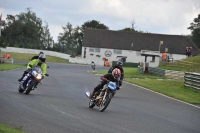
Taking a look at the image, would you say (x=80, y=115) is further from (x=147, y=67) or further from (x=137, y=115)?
(x=147, y=67)

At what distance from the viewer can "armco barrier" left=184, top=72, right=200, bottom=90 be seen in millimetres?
31237

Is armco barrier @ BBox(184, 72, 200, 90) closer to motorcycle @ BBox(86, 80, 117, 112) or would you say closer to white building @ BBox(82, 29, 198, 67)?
motorcycle @ BBox(86, 80, 117, 112)

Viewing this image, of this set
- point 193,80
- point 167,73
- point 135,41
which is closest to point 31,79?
point 193,80

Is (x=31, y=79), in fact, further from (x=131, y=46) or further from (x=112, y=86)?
(x=131, y=46)

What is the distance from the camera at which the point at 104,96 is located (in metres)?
15.7

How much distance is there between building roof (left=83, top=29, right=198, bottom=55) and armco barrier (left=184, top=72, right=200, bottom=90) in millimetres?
67905

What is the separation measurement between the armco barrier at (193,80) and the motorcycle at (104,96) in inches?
636

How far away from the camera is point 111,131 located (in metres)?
→ 11.3

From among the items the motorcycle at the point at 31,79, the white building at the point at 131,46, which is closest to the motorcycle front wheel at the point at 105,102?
the motorcycle at the point at 31,79

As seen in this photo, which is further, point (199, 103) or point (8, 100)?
point (199, 103)

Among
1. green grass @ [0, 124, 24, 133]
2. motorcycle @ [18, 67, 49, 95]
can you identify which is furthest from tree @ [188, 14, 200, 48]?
green grass @ [0, 124, 24, 133]

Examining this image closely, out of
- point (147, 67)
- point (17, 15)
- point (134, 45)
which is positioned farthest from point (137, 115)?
point (17, 15)

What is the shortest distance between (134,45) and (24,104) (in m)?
88.5

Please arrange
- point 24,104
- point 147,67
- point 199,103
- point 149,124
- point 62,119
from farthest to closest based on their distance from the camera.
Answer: point 147,67
point 199,103
point 24,104
point 149,124
point 62,119
